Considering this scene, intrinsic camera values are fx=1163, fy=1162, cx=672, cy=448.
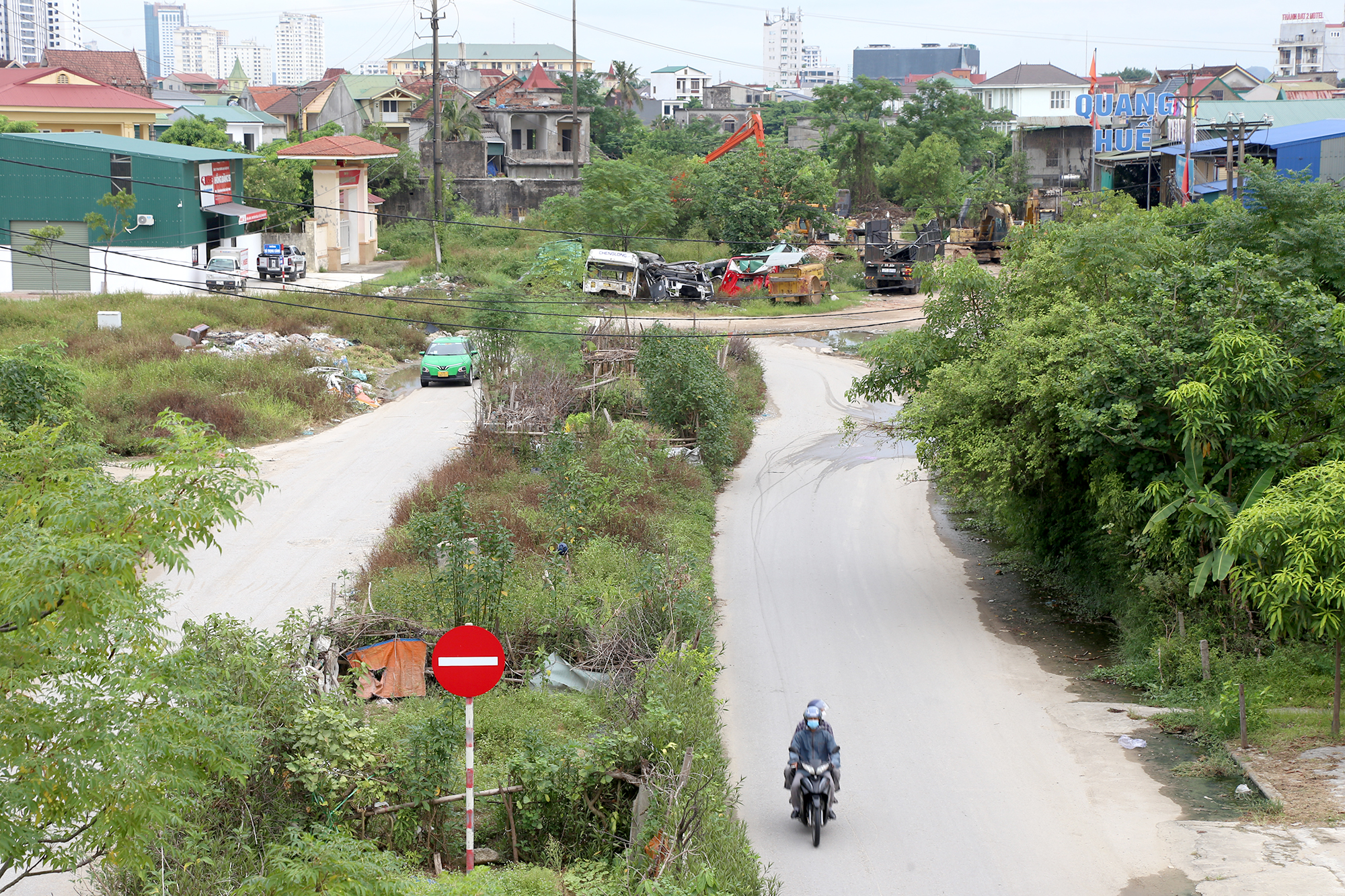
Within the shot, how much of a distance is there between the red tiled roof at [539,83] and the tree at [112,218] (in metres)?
47.2

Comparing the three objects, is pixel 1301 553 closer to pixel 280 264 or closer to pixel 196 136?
pixel 280 264

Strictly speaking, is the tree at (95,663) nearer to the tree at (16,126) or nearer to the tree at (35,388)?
the tree at (35,388)

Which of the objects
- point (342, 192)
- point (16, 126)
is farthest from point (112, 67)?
point (342, 192)

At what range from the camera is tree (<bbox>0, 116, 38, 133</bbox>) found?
4795cm

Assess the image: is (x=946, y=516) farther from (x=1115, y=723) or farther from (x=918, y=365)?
(x=1115, y=723)

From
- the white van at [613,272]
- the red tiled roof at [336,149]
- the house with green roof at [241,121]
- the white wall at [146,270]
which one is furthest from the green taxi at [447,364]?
the house with green roof at [241,121]

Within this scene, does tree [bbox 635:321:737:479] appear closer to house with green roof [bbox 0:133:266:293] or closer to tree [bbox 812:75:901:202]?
house with green roof [bbox 0:133:266:293]

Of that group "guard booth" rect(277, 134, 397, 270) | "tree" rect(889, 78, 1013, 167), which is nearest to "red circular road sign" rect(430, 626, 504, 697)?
"guard booth" rect(277, 134, 397, 270)

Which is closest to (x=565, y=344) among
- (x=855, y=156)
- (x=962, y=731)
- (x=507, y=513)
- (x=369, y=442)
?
(x=369, y=442)

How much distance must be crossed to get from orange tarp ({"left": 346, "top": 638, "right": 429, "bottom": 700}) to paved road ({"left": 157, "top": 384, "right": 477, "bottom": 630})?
2.37 m

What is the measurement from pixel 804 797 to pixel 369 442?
1762cm

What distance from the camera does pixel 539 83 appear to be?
8500cm

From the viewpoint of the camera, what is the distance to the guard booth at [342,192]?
50781 millimetres

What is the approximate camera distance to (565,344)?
25.9 meters
